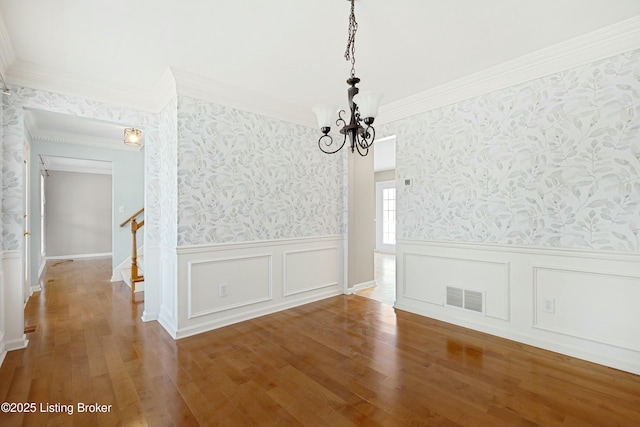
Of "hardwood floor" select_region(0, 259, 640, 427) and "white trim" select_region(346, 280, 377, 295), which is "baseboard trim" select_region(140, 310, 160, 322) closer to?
"hardwood floor" select_region(0, 259, 640, 427)

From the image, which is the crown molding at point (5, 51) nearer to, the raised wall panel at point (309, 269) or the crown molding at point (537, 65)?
the raised wall panel at point (309, 269)

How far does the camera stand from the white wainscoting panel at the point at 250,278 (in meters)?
3.07

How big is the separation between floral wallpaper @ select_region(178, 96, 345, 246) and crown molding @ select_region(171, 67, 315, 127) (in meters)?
0.07

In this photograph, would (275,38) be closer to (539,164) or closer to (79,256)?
(539,164)

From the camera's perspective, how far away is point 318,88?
3.36m

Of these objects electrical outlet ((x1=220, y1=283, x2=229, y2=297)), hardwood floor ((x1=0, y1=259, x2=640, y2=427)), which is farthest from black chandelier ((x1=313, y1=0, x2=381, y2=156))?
electrical outlet ((x1=220, y1=283, x2=229, y2=297))

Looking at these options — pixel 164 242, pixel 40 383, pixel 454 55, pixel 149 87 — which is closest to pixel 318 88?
pixel 454 55

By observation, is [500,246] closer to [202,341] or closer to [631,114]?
[631,114]

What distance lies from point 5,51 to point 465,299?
15.6ft

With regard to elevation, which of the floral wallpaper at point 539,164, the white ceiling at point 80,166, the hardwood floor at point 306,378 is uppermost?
the white ceiling at point 80,166

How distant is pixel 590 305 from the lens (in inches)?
96.4

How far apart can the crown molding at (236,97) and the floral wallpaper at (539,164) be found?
59.9 inches

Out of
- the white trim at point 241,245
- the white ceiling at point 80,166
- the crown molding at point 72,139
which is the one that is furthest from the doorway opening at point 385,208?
the white ceiling at point 80,166

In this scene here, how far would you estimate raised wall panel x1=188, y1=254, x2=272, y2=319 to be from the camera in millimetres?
3113
